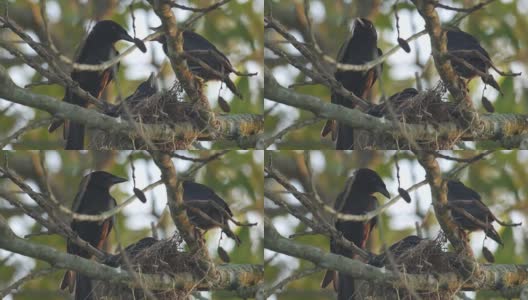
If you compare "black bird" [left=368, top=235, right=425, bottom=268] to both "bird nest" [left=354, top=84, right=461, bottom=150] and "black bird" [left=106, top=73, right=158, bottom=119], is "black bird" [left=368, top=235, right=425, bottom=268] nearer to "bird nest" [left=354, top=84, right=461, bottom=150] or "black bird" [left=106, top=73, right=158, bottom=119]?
"bird nest" [left=354, top=84, right=461, bottom=150]

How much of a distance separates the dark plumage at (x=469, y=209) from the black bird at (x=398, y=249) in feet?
1.20

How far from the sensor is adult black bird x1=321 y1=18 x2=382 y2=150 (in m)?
7.33

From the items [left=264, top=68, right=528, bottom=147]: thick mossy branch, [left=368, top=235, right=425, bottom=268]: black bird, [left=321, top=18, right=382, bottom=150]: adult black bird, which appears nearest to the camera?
[left=264, top=68, right=528, bottom=147]: thick mossy branch

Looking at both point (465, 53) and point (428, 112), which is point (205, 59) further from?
point (465, 53)

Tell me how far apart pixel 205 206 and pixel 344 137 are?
1.22m

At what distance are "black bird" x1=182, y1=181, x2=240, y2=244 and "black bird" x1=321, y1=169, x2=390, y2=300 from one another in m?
0.78

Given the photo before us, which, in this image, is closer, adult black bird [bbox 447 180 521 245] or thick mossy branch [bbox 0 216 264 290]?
thick mossy branch [bbox 0 216 264 290]

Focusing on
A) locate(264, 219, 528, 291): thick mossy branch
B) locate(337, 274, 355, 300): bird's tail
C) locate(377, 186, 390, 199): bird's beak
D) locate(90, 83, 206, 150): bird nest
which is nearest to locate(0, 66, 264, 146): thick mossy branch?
locate(90, 83, 206, 150): bird nest

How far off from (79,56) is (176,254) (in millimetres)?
1831

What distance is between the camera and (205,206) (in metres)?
6.75

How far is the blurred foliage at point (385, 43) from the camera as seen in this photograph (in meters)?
7.23

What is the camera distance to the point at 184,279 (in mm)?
6879

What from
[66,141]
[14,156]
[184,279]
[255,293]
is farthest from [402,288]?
[14,156]

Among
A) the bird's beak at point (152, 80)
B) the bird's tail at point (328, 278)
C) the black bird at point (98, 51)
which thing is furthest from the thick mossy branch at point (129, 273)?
the bird's beak at point (152, 80)
